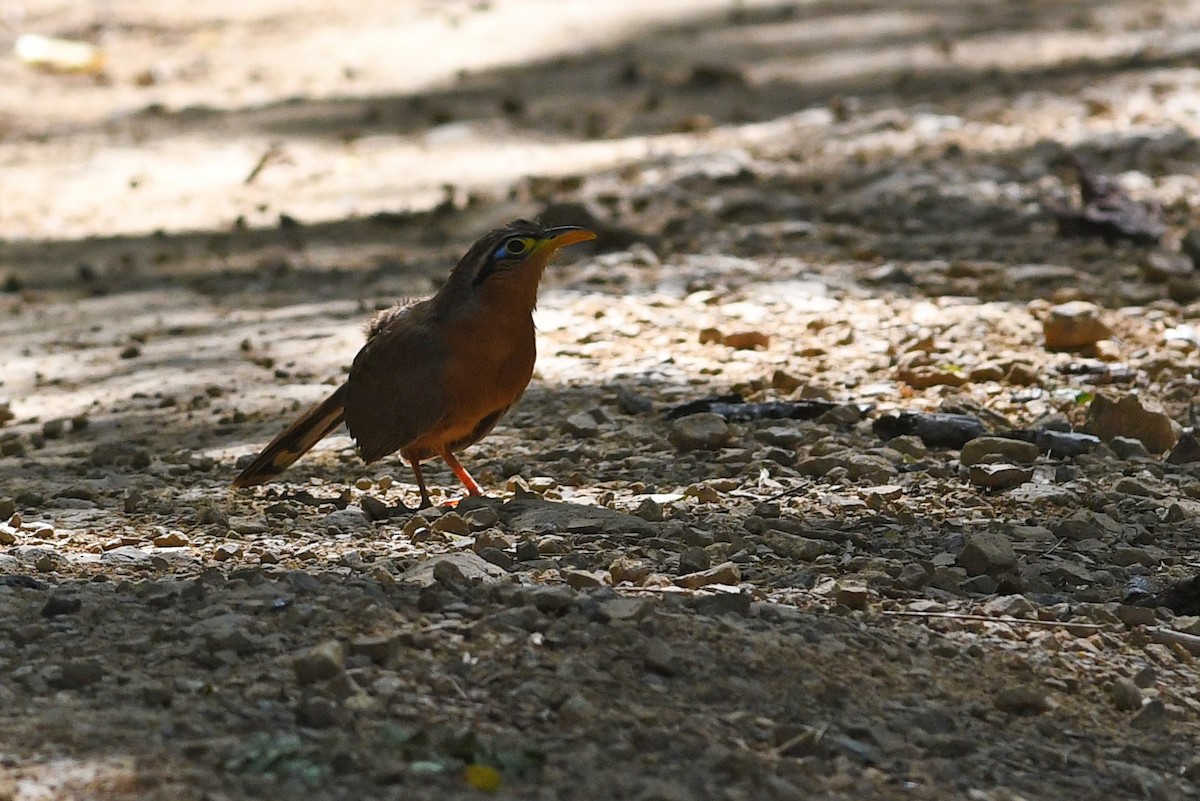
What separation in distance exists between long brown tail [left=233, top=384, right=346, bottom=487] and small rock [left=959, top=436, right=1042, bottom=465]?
200cm

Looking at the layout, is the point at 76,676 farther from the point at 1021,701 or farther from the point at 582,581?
the point at 1021,701

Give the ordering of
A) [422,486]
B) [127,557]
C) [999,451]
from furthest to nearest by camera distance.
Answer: [999,451], [422,486], [127,557]

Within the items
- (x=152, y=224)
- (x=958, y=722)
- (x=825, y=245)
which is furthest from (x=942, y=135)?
(x=958, y=722)

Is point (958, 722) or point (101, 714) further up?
point (101, 714)

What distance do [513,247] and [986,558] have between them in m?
1.83

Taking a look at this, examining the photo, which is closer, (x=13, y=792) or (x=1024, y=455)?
(x=13, y=792)

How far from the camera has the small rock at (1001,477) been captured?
5305 millimetres

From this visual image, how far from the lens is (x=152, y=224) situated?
1020 centimetres

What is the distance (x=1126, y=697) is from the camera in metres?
3.83

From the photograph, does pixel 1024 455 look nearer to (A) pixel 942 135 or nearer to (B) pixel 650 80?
(A) pixel 942 135

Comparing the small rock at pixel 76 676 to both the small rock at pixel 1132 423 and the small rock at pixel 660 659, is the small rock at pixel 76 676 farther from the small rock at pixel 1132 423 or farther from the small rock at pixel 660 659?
the small rock at pixel 1132 423

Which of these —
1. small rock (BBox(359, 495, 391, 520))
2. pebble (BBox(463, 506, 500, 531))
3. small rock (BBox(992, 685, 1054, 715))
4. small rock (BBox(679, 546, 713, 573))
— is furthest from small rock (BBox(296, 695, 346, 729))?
small rock (BBox(359, 495, 391, 520))

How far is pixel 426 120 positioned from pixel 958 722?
8.52 m

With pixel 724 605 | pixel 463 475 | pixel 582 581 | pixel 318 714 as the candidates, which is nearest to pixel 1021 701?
pixel 724 605
